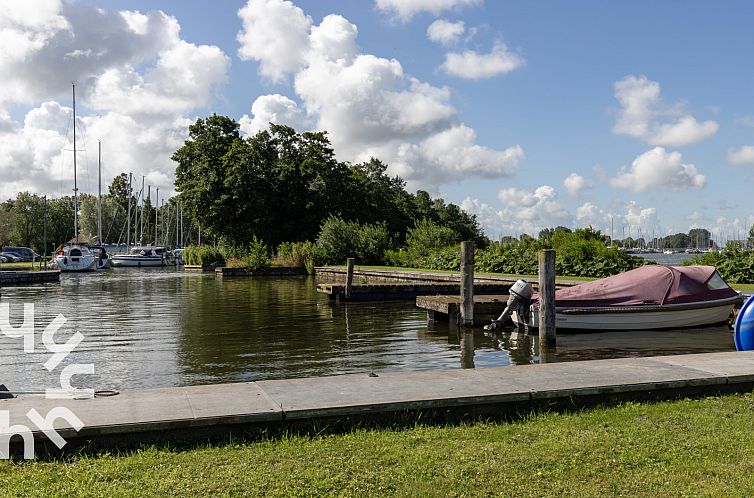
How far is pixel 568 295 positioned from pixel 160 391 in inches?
562

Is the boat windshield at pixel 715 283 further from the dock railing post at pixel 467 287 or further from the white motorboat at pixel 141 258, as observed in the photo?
the white motorboat at pixel 141 258

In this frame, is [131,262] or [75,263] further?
[131,262]

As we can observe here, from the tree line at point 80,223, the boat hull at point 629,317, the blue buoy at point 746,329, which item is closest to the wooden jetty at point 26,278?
the boat hull at point 629,317

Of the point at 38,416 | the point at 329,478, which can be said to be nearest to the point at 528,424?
the point at 329,478

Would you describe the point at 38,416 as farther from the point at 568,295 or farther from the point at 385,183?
the point at 385,183

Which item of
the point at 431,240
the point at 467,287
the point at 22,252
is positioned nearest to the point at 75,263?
the point at 431,240

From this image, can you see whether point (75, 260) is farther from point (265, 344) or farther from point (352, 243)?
point (265, 344)

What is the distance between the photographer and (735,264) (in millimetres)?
27344

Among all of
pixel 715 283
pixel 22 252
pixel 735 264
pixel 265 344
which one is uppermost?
pixel 22 252

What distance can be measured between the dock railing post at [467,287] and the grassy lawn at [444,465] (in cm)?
1321

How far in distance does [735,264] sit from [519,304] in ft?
42.5

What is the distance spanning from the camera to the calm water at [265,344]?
13.3m

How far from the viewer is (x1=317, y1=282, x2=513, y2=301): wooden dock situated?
96.1ft

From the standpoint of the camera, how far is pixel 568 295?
19594 millimetres
